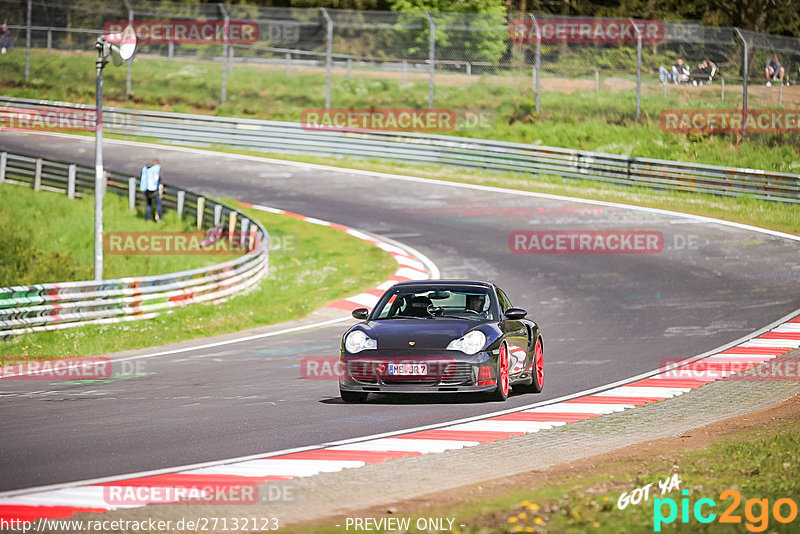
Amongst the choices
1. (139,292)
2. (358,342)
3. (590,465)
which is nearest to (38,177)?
(139,292)

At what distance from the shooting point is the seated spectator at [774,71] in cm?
3155

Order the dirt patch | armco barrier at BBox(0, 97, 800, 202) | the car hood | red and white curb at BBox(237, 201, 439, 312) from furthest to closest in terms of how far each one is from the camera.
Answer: armco barrier at BBox(0, 97, 800, 202), red and white curb at BBox(237, 201, 439, 312), the car hood, the dirt patch

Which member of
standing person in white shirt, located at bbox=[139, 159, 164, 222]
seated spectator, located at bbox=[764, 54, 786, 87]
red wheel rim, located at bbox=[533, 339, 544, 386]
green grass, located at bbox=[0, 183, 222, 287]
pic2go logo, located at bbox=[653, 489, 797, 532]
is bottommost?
green grass, located at bbox=[0, 183, 222, 287]

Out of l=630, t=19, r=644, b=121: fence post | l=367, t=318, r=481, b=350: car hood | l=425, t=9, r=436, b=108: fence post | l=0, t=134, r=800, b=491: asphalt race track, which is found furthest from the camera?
l=425, t=9, r=436, b=108: fence post

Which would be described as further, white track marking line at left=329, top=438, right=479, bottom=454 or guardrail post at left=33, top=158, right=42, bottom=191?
guardrail post at left=33, top=158, right=42, bottom=191

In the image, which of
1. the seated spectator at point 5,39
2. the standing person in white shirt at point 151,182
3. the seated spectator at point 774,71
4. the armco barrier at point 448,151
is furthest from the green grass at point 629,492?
the seated spectator at point 5,39

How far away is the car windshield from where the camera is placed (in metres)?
11.8

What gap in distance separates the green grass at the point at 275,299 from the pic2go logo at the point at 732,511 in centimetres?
1198

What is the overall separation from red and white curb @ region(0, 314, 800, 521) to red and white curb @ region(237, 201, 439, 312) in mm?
6892

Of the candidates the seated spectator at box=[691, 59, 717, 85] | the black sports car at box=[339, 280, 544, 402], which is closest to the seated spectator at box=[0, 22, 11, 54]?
the seated spectator at box=[691, 59, 717, 85]

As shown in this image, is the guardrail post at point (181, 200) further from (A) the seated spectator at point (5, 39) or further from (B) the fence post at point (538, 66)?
(A) the seated spectator at point (5, 39)

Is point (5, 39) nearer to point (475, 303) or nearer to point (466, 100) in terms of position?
point (466, 100)

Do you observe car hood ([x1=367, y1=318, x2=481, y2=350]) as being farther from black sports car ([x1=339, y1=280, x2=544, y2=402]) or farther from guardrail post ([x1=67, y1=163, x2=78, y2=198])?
guardrail post ([x1=67, y1=163, x2=78, y2=198])

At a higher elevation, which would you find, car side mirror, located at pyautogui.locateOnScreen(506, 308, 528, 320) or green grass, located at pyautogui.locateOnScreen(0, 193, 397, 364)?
car side mirror, located at pyautogui.locateOnScreen(506, 308, 528, 320)
